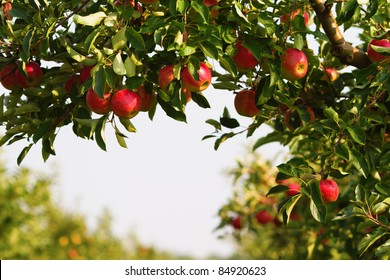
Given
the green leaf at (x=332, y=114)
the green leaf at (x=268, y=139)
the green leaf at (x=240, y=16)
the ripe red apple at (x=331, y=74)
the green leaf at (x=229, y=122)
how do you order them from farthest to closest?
1. the green leaf at (x=268, y=139)
2. the green leaf at (x=229, y=122)
3. the ripe red apple at (x=331, y=74)
4. the green leaf at (x=332, y=114)
5. the green leaf at (x=240, y=16)

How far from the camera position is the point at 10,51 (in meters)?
2.83

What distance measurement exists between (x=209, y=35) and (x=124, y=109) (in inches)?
19.4

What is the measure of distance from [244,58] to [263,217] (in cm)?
350

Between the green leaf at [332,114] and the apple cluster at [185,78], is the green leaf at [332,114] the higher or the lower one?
the lower one

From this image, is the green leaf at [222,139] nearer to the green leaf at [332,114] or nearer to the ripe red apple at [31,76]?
the green leaf at [332,114]

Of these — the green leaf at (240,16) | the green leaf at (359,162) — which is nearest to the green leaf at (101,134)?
the green leaf at (240,16)

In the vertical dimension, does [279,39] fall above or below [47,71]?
above

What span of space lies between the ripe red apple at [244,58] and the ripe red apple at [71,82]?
0.72 metres

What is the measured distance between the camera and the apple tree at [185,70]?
2426 millimetres

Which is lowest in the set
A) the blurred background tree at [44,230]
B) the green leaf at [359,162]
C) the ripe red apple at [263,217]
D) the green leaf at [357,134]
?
the blurred background tree at [44,230]

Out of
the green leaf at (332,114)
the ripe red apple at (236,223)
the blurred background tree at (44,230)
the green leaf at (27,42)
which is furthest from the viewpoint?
the blurred background tree at (44,230)
